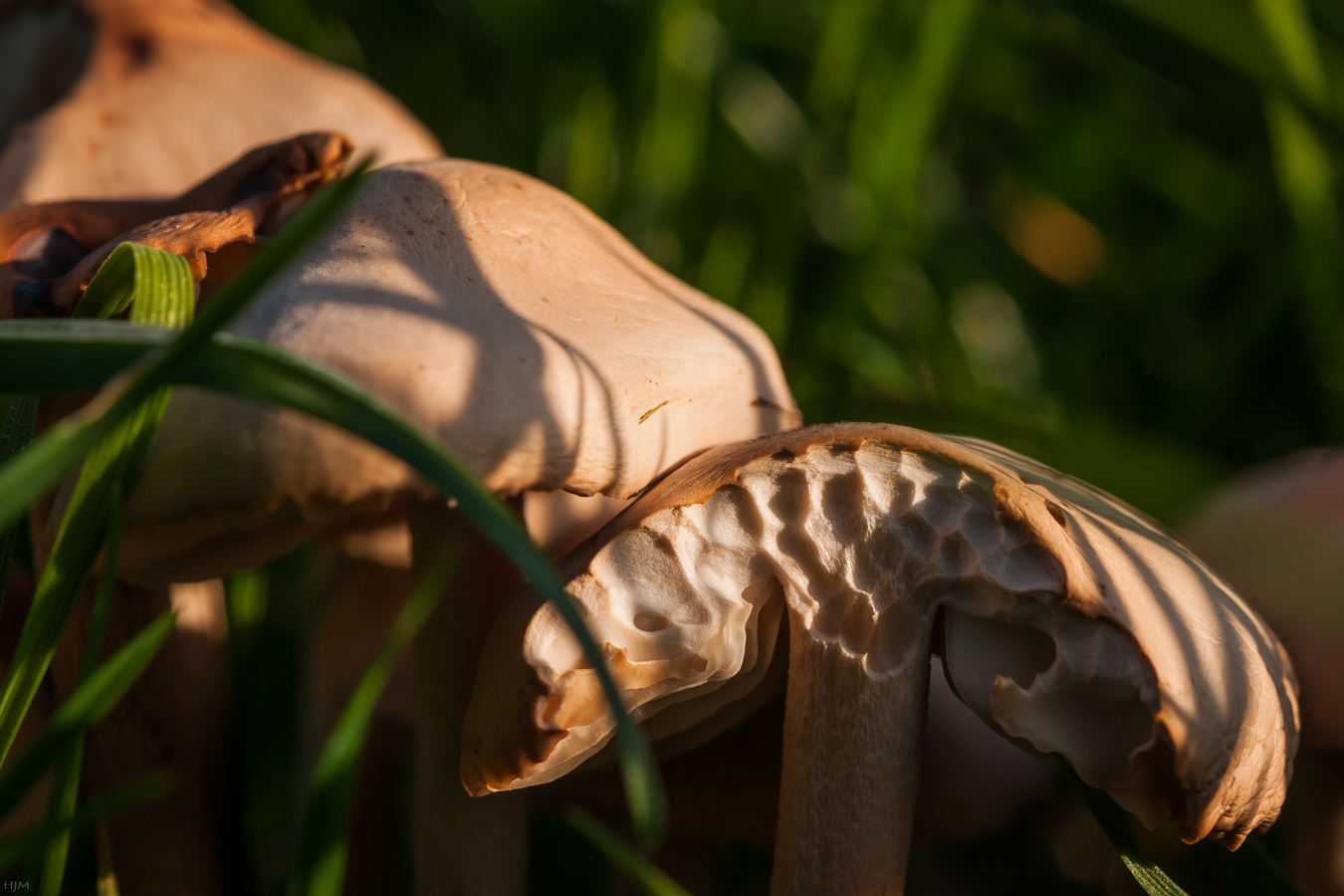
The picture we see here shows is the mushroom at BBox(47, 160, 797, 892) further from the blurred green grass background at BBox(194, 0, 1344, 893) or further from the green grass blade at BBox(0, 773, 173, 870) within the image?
the blurred green grass background at BBox(194, 0, 1344, 893)

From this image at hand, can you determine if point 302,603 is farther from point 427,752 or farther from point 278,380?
point 278,380

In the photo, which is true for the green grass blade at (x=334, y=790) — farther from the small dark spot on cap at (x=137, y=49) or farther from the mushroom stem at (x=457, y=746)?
the small dark spot on cap at (x=137, y=49)

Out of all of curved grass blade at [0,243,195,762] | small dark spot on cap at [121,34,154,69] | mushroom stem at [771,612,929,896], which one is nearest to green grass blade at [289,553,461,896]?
curved grass blade at [0,243,195,762]

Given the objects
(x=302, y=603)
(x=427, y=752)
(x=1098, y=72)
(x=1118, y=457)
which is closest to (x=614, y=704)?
(x=427, y=752)

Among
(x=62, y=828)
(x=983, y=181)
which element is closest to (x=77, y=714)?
(x=62, y=828)

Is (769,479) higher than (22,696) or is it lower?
higher

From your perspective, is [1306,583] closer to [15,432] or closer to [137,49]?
[15,432]

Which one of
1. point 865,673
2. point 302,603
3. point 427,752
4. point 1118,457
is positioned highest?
point 865,673
